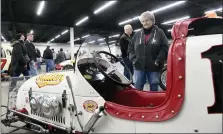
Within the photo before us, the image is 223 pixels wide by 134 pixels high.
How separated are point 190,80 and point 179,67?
0.10 m

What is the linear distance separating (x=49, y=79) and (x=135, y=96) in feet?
3.06

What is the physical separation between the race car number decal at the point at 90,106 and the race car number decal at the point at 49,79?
1.51 feet

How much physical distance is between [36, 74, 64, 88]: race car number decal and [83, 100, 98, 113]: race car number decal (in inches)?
18.1

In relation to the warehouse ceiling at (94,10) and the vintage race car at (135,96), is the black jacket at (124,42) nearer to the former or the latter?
the vintage race car at (135,96)

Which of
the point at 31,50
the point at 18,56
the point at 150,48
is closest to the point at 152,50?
the point at 150,48

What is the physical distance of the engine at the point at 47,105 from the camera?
80.0 inches

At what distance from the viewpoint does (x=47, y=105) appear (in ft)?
6.78

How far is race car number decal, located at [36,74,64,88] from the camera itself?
7.14 feet

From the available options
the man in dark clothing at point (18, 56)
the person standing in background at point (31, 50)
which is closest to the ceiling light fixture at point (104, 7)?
the person standing in background at point (31, 50)

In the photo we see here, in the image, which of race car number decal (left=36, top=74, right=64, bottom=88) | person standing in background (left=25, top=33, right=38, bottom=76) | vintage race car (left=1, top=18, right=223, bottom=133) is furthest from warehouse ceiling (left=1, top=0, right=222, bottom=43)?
vintage race car (left=1, top=18, right=223, bottom=133)

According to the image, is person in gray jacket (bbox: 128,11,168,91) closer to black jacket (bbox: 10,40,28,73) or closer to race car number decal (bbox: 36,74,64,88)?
race car number decal (bbox: 36,74,64,88)

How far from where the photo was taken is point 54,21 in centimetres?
1458

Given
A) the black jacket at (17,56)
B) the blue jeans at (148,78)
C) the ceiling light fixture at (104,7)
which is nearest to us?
the blue jeans at (148,78)

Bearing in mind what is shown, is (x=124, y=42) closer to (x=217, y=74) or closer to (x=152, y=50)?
(x=152, y=50)
